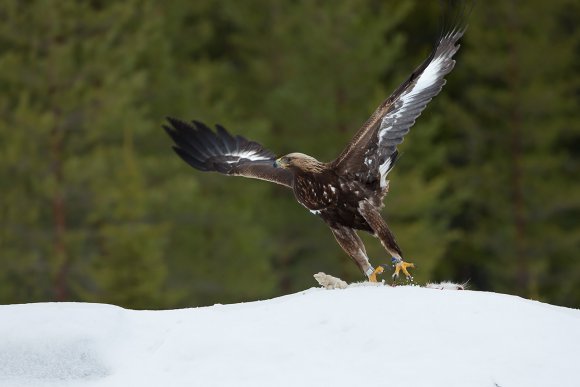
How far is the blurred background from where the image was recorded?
24.6 meters

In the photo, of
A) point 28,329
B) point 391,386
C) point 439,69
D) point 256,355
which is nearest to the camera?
point 391,386

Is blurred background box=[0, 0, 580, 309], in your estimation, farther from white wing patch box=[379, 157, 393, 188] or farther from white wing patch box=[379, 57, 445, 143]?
white wing patch box=[379, 57, 445, 143]

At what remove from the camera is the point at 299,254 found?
29250 mm

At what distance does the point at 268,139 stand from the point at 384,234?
20.9 metres

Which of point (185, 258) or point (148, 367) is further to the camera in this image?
point (185, 258)

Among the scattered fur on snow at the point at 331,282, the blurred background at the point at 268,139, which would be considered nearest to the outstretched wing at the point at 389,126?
the scattered fur on snow at the point at 331,282

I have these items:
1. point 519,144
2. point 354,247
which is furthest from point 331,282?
point 519,144

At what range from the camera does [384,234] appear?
748cm

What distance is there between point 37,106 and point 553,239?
1231 cm

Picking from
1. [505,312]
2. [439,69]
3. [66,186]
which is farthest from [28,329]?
[66,186]

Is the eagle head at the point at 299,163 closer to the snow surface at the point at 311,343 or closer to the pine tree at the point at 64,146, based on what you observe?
the snow surface at the point at 311,343

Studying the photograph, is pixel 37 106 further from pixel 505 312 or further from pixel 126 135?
pixel 505 312

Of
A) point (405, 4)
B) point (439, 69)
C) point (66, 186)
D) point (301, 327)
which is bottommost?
point (301, 327)

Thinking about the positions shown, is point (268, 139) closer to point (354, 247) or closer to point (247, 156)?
point (247, 156)
